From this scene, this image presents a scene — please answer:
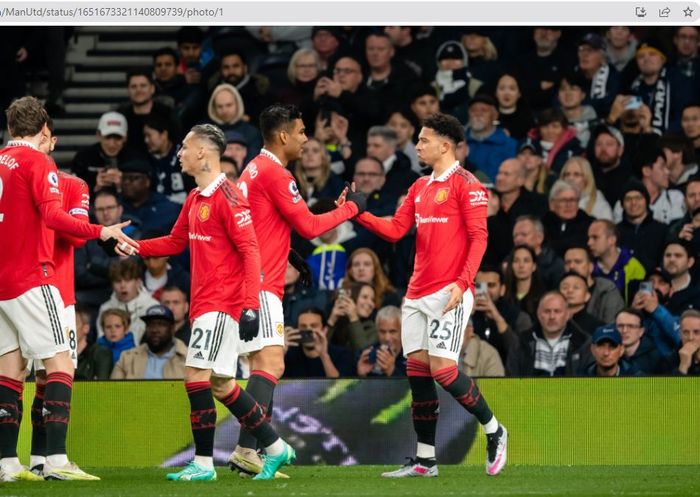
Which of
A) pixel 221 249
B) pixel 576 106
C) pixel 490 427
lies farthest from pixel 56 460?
pixel 576 106

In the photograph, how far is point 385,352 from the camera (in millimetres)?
12453

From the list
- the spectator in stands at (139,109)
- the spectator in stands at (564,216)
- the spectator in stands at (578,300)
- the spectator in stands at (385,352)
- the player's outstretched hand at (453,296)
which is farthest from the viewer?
the spectator in stands at (139,109)

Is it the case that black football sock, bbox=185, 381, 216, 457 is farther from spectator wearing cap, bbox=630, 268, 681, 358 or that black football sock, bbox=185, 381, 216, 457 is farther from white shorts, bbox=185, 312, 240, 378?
spectator wearing cap, bbox=630, 268, 681, 358

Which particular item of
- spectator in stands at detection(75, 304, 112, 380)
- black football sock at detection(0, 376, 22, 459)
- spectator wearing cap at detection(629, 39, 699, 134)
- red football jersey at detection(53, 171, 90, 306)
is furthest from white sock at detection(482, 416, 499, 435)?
spectator wearing cap at detection(629, 39, 699, 134)

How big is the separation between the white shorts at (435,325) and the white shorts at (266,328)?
84cm

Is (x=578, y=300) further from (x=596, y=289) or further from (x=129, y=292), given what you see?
(x=129, y=292)

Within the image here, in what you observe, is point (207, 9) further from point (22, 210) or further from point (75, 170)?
point (75, 170)

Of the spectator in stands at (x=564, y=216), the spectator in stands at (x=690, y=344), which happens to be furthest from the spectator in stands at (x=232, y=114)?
the spectator in stands at (x=690, y=344)

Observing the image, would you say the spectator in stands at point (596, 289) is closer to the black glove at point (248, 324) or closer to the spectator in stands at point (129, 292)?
the spectator in stands at point (129, 292)

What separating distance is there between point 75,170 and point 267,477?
268 inches

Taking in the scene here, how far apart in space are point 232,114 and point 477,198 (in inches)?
233

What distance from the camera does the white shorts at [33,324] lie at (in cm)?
880

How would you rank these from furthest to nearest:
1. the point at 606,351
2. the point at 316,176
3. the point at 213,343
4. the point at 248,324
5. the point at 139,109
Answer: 1. the point at 139,109
2. the point at 316,176
3. the point at 606,351
4. the point at 213,343
5. the point at 248,324

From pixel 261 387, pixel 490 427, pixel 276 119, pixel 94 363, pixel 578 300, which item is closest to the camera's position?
pixel 261 387
